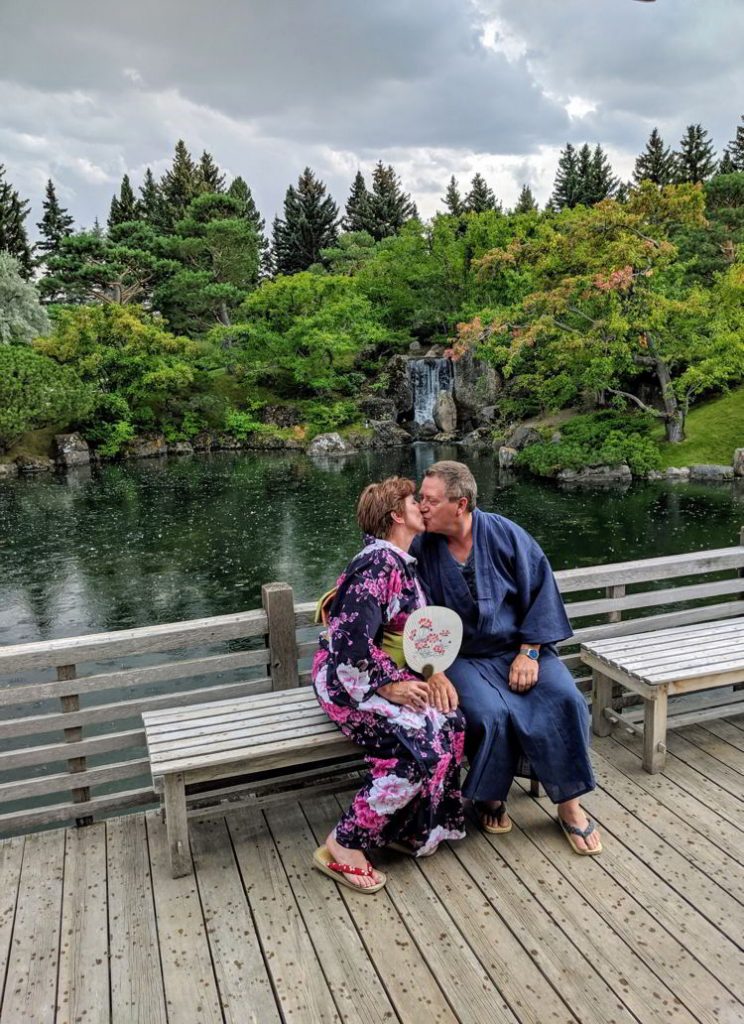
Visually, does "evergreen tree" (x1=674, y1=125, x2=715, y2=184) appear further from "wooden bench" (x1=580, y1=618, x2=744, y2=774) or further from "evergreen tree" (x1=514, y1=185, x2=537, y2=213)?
"wooden bench" (x1=580, y1=618, x2=744, y2=774)

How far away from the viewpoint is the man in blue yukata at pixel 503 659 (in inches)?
103

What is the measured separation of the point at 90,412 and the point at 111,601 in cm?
1721

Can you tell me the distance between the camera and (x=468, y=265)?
2819 centimetres

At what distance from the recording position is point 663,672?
300cm

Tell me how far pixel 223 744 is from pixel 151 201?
150ft

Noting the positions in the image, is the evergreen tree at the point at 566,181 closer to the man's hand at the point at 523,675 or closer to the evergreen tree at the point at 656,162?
the evergreen tree at the point at 656,162

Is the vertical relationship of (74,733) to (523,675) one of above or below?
below

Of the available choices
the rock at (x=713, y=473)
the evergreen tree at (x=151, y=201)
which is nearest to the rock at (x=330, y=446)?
the rock at (x=713, y=473)

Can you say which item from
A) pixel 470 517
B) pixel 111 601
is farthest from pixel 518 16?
pixel 111 601

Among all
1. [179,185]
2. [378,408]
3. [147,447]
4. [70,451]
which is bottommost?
[147,447]

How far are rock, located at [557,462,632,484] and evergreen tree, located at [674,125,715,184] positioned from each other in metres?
27.7

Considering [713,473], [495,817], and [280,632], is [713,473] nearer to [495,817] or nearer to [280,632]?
[495,817]

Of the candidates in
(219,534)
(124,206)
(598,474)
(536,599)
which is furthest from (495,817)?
(124,206)

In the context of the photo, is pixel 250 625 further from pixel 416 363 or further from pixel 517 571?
pixel 416 363
